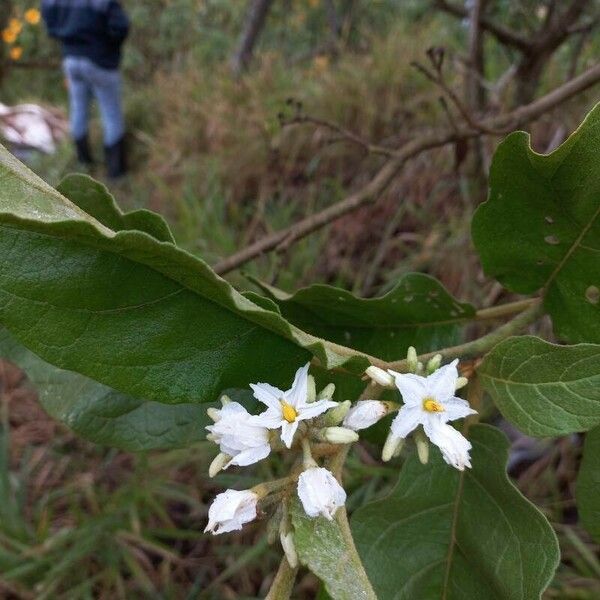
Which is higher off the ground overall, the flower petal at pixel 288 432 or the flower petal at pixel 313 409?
the flower petal at pixel 313 409

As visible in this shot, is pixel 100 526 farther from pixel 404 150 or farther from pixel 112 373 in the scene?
pixel 112 373

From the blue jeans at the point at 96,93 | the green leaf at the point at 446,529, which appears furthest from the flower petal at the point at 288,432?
the blue jeans at the point at 96,93

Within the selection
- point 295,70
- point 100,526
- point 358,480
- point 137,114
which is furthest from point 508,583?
point 137,114

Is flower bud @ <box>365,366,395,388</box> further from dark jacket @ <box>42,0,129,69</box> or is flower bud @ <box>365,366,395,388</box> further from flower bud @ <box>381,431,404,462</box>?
dark jacket @ <box>42,0,129,69</box>

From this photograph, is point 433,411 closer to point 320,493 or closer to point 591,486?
point 320,493

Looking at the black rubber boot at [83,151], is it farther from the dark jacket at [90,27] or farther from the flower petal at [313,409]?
the flower petal at [313,409]

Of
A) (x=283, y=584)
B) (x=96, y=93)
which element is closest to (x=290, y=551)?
(x=283, y=584)
